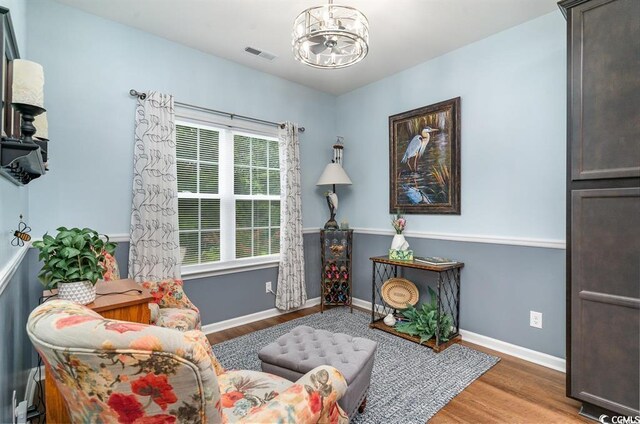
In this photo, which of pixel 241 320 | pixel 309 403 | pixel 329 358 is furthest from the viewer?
pixel 241 320

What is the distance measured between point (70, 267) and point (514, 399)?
2.73 meters

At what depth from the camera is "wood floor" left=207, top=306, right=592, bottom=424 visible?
6.32ft

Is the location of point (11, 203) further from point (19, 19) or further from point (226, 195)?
point (226, 195)

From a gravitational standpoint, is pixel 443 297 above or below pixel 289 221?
below

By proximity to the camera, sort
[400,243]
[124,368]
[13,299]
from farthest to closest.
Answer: [400,243] → [13,299] → [124,368]

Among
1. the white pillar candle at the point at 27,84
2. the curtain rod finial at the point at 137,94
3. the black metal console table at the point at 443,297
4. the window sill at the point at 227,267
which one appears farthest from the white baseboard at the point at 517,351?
the curtain rod finial at the point at 137,94

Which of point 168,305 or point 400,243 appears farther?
point 400,243

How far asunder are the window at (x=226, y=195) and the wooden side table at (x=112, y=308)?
4.15 ft

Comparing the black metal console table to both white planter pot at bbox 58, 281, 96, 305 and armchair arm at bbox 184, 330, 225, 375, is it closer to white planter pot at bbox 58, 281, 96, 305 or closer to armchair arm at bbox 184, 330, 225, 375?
armchair arm at bbox 184, 330, 225, 375

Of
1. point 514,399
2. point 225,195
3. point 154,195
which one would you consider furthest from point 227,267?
point 514,399

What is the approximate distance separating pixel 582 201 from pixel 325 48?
Answer: 1.81 meters

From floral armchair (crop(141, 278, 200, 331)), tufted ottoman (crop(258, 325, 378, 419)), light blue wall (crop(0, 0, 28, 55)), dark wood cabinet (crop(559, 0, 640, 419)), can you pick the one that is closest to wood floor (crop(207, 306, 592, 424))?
dark wood cabinet (crop(559, 0, 640, 419))

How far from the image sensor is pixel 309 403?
1113 millimetres

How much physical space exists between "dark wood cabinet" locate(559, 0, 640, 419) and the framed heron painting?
47.0 inches
